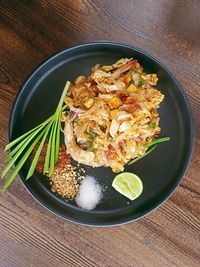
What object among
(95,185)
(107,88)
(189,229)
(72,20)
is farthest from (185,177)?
(72,20)

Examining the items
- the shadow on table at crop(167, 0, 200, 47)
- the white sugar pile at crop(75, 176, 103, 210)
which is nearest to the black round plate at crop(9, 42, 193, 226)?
the white sugar pile at crop(75, 176, 103, 210)

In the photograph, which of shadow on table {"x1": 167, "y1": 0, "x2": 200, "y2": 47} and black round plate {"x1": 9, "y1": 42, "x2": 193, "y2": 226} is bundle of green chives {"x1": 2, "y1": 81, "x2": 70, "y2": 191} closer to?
black round plate {"x1": 9, "y1": 42, "x2": 193, "y2": 226}

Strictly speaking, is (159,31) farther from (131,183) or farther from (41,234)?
(41,234)

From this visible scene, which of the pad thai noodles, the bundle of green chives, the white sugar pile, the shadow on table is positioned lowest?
the white sugar pile

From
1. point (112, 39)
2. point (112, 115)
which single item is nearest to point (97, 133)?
point (112, 115)

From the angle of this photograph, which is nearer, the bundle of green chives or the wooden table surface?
the bundle of green chives

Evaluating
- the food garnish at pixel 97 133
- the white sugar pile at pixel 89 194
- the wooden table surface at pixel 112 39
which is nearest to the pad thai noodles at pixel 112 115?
the food garnish at pixel 97 133
